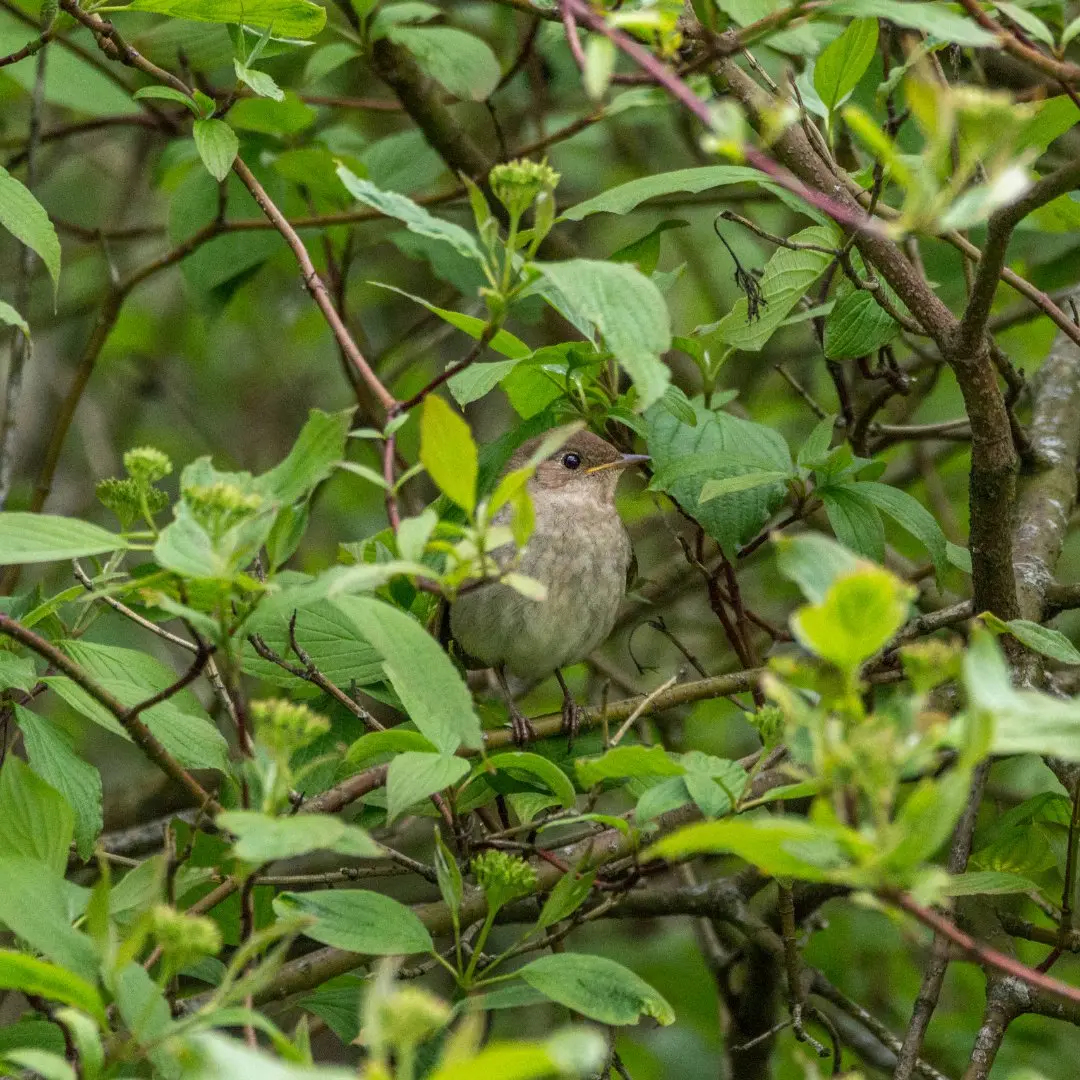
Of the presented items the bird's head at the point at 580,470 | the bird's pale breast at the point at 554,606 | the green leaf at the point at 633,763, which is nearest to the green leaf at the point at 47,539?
the green leaf at the point at 633,763

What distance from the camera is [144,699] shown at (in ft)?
9.09

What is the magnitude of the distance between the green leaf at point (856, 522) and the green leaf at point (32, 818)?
1830mm

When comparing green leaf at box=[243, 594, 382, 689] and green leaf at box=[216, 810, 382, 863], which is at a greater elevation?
green leaf at box=[216, 810, 382, 863]

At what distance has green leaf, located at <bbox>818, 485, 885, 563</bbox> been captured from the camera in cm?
348

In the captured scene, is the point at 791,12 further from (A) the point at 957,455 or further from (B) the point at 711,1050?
(B) the point at 711,1050

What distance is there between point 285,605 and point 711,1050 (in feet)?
14.9

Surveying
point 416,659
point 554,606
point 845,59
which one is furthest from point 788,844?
point 554,606

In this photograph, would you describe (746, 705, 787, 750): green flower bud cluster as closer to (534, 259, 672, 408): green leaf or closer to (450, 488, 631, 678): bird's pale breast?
(534, 259, 672, 408): green leaf

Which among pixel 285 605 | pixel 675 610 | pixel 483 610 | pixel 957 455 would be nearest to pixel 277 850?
pixel 285 605

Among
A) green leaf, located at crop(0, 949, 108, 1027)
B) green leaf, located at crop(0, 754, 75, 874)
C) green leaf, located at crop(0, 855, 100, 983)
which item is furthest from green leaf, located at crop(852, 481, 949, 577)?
green leaf, located at crop(0, 949, 108, 1027)

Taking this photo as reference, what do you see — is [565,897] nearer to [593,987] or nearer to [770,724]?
[593,987]

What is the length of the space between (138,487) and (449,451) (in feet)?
2.04

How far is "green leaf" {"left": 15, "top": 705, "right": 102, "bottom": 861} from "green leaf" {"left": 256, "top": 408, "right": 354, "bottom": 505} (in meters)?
0.93

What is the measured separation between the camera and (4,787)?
8.47 feet
